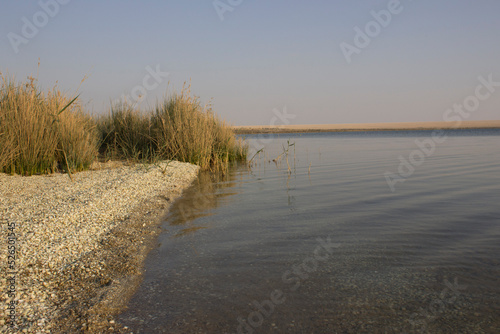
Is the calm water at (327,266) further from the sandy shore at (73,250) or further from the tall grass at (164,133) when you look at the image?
the tall grass at (164,133)

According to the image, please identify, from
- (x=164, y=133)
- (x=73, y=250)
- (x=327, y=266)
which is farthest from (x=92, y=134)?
(x=327, y=266)

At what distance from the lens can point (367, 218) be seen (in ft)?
16.3

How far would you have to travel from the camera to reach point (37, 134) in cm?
742

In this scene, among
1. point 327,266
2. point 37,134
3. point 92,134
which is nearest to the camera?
point 327,266

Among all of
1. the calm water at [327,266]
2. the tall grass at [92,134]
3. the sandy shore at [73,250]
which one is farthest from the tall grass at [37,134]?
the calm water at [327,266]

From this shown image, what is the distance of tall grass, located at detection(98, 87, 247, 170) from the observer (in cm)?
1052

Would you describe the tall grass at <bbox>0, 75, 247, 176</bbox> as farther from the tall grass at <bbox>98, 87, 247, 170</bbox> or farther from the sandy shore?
Answer: the sandy shore

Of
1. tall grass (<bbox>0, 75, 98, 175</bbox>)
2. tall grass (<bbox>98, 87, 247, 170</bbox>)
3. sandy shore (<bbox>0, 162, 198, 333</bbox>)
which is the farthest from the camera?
tall grass (<bbox>98, 87, 247, 170</bbox>)

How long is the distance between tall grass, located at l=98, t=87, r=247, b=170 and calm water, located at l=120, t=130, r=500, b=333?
4.48m

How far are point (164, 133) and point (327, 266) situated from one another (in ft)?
26.4

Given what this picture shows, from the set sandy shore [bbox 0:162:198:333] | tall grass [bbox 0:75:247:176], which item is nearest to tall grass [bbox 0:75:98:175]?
tall grass [bbox 0:75:247:176]

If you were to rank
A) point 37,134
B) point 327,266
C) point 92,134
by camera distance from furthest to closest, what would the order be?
point 92,134 → point 37,134 → point 327,266

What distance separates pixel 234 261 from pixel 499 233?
3.15 metres

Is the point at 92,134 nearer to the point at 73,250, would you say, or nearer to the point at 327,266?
the point at 73,250
